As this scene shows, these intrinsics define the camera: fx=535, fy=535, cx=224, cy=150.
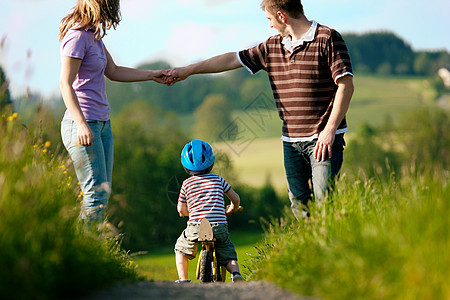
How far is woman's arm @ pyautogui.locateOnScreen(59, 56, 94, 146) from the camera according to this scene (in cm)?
400

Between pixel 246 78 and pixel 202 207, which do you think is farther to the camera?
pixel 246 78

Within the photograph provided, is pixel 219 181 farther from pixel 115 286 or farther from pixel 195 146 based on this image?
pixel 115 286

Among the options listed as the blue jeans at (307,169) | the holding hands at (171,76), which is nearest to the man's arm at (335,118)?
the blue jeans at (307,169)

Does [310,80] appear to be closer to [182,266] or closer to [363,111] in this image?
[182,266]

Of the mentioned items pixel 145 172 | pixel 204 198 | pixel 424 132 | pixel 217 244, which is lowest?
pixel 145 172

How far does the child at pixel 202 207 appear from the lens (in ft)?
15.6

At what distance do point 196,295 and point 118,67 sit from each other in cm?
266

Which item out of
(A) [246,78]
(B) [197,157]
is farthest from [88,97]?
(A) [246,78]

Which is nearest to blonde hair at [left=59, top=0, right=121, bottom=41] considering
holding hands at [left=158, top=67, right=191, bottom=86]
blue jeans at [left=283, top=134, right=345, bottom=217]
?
holding hands at [left=158, top=67, right=191, bottom=86]

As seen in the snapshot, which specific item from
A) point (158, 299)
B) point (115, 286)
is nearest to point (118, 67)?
point (115, 286)

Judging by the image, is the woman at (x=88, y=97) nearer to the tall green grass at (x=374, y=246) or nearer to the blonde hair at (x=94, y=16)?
the blonde hair at (x=94, y=16)

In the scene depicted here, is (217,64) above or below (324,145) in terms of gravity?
above

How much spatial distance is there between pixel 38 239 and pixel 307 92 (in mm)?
2454

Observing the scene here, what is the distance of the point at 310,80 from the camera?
4.34 metres
